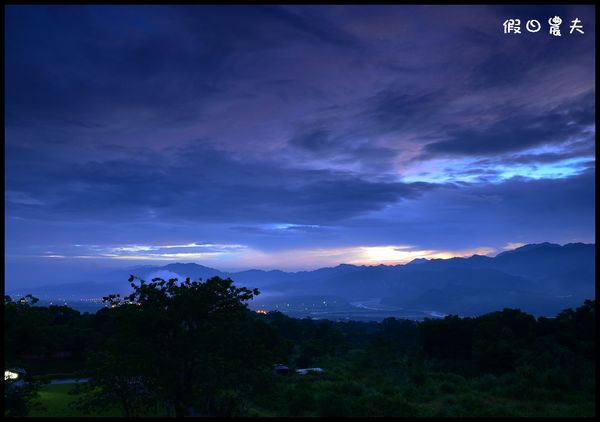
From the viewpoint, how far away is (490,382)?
25.4m

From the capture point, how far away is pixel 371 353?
127ft

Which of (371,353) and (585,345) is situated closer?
(585,345)

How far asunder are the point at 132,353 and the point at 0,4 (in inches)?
378

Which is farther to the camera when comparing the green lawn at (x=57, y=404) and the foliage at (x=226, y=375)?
the green lawn at (x=57, y=404)

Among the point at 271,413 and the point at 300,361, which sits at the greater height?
the point at 271,413

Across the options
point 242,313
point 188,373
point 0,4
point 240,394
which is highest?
point 0,4

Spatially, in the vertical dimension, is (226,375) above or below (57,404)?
above

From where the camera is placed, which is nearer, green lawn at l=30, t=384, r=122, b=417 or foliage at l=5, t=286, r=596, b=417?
foliage at l=5, t=286, r=596, b=417

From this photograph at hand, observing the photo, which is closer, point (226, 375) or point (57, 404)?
point (226, 375)

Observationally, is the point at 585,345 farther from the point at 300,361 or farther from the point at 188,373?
the point at 188,373

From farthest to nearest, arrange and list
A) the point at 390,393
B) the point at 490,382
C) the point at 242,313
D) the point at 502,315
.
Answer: the point at 502,315, the point at 490,382, the point at 390,393, the point at 242,313

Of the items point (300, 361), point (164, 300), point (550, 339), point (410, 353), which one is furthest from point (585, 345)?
point (164, 300)

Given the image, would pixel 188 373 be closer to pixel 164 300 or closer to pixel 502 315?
pixel 164 300

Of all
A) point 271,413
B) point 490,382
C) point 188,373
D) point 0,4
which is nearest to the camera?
point 0,4
